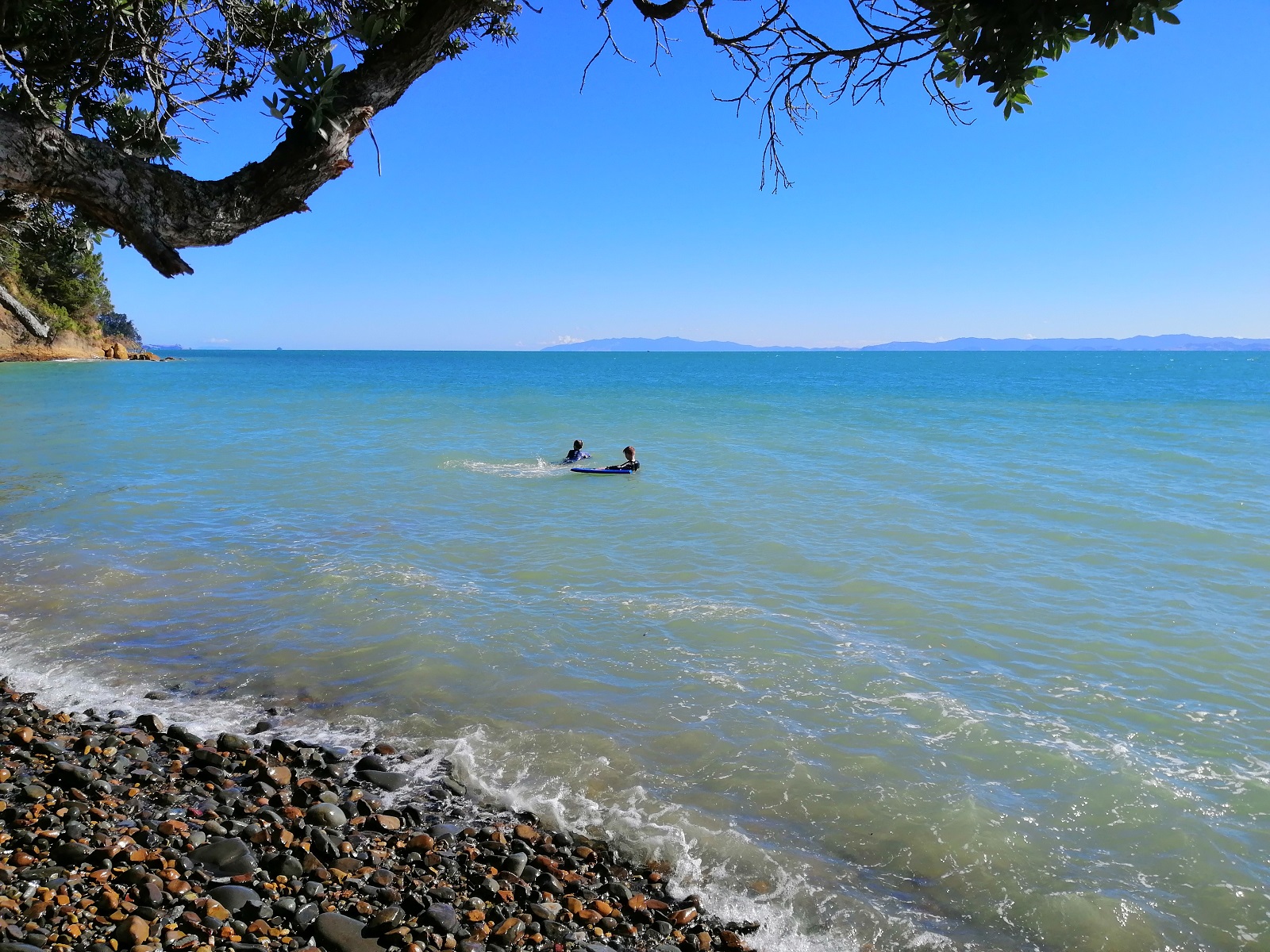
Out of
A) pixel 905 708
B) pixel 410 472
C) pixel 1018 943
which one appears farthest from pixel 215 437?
pixel 1018 943

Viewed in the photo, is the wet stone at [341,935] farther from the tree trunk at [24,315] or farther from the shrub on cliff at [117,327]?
the shrub on cliff at [117,327]

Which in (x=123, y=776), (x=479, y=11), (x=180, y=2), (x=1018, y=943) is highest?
(x=180, y=2)

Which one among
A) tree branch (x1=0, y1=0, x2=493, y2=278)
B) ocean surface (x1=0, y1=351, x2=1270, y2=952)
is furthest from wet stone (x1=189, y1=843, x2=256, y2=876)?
tree branch (x1=0, y1=0, x2=493, y2=278)

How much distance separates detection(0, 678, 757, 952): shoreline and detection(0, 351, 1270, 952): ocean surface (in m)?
0.48

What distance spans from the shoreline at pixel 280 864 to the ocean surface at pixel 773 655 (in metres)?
0.48

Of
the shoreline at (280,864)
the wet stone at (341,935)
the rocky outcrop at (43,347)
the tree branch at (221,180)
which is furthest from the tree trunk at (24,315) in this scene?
the rocky outcrop at (43,347)

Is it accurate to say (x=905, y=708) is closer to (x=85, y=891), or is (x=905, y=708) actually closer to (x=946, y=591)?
(x=946, y=591)

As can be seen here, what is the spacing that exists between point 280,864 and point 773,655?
16.6ft

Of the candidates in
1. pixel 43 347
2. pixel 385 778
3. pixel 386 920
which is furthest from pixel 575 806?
pixel 43 347

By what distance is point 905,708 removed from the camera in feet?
22.2

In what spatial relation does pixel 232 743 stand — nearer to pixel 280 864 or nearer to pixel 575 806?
pixel 280 864

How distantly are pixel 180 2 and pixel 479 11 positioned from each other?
7.80 feet

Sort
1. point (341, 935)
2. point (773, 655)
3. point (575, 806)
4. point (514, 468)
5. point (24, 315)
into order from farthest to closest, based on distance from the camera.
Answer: point (514, 468) → point (773, 655) → point (24, 315) → point (575, 806) → point (341, 935)

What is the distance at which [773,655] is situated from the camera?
784 cm
